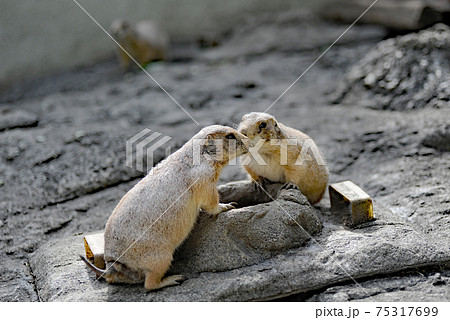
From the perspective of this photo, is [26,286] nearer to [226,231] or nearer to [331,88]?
[226,231]

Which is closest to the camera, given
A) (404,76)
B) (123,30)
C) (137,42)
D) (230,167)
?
(230,167)

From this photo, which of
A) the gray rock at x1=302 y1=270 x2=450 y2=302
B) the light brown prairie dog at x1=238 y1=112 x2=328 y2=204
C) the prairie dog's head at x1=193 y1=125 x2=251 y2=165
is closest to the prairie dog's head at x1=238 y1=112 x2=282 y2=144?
the light brown prairie dog at x1=238 y1=112 x2=328 y2=204

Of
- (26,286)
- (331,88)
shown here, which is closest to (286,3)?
(331,88)

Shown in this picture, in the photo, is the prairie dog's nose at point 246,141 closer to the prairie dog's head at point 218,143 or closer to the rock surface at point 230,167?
the prairie dog's head at point 218,143

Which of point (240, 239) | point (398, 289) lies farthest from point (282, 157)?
point (398, 289)

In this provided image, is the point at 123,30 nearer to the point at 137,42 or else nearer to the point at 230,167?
the point at 137,42

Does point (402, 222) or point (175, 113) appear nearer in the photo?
point (402, 222)

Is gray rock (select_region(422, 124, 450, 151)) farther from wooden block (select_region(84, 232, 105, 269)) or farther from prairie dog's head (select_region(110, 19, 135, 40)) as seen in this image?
prairie dog's head (select_region(110, 19, 135, 40))
